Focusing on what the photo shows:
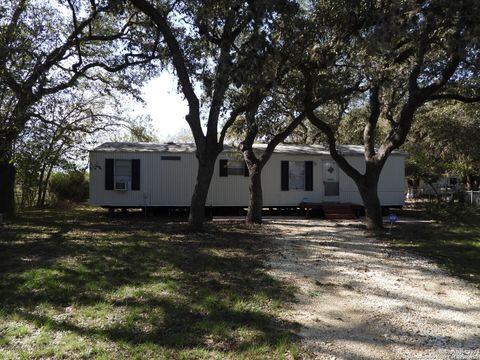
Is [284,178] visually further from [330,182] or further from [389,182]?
[389,182]

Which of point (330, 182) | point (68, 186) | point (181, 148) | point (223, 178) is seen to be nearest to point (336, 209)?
point (330, 182)

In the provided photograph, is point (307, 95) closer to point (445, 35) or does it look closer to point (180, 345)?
point (445, 35)

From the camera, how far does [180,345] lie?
4.03 meters

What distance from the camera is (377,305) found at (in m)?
5.29

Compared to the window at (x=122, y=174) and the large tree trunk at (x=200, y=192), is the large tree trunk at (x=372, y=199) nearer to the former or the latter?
the large tree trunk at (x=200, y=192)

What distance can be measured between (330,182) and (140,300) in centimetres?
1187

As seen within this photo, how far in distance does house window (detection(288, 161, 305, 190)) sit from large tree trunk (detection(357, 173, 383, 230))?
177 inches

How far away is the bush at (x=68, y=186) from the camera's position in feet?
66.8

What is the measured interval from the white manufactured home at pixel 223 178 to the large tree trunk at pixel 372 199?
435 cm

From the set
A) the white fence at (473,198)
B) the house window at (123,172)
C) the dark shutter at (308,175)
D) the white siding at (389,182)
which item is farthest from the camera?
the white fence at (473,198)

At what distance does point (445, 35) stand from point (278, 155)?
7728 millimetres

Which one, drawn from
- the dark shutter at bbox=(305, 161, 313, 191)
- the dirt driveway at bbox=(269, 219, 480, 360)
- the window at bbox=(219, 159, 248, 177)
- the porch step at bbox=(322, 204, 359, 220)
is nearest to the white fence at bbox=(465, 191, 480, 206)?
the porch step at bbox=(322, 204, 359, 220)

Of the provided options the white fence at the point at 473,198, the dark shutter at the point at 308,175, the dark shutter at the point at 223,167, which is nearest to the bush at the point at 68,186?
the dark shutter at the point at 223,167

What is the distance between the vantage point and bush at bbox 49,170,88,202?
20359mm
